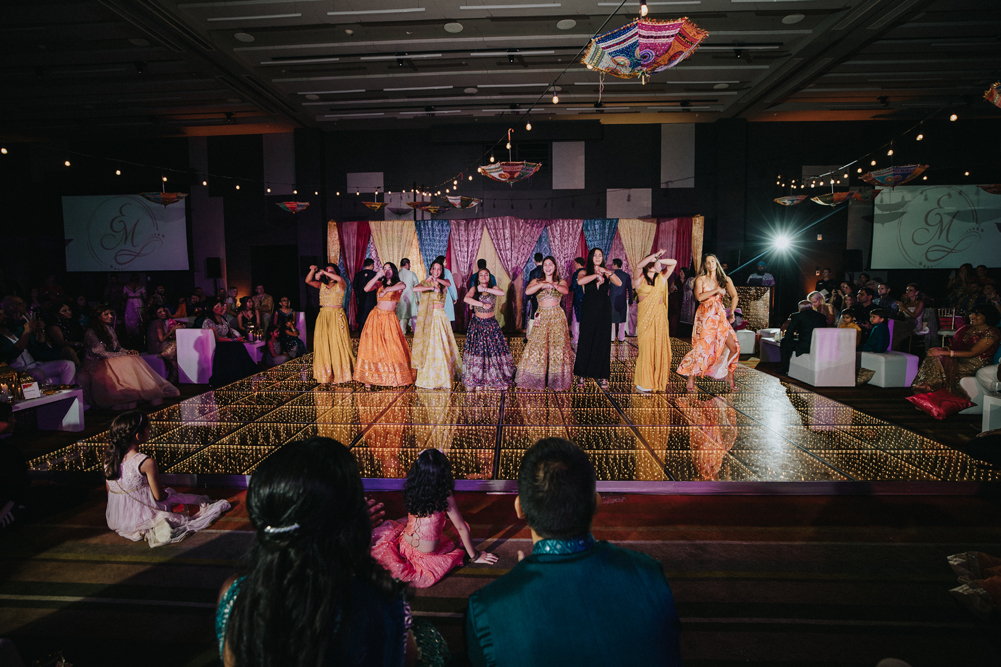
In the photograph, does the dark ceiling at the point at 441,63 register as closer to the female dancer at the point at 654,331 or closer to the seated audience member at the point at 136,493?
the female dancer at the point at 654,331

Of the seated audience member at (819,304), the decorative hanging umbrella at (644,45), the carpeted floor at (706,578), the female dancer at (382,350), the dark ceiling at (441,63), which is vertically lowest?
the carpeted floor at (706,578)

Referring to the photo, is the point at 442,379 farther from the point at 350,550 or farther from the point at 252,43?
the point at 252,43

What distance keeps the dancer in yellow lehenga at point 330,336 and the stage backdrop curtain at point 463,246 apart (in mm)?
4785

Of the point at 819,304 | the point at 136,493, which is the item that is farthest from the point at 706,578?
the point at 819,304

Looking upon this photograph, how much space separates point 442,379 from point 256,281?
7633 mm

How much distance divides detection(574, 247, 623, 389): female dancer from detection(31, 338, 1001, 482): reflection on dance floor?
1.11ft

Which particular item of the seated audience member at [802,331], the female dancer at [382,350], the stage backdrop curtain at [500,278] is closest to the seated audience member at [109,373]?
the female dancer at [382,350]

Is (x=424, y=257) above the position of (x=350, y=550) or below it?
above

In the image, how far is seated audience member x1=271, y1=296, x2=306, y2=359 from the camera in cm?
783

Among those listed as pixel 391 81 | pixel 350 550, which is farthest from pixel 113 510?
pixel 391 81

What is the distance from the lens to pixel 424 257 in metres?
11.1

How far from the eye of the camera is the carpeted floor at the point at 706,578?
77.7 inches

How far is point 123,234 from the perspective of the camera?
11.4 metres

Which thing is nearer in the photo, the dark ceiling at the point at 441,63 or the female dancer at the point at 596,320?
the female dancer at the point at 596,320
